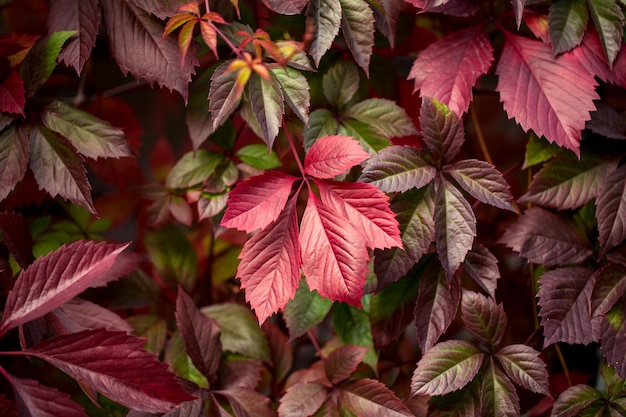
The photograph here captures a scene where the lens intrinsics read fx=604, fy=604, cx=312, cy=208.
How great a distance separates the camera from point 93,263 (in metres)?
0.63

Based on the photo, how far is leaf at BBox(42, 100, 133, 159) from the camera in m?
0.73

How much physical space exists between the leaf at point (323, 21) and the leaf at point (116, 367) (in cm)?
38

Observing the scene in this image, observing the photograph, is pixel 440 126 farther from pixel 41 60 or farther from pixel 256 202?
pixel 41 60

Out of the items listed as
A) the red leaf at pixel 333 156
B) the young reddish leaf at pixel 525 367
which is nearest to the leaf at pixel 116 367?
the red leaf at pixel 333 156

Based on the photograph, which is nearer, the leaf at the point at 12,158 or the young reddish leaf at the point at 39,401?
the young reddish leaf at the point at 39,401

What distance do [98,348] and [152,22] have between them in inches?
15.0

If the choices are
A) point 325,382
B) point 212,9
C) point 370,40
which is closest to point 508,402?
point 325,382

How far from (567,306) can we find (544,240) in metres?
0.09

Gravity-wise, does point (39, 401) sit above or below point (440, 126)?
below

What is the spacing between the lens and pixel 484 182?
690mm

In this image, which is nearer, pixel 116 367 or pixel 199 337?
pixel 116 367

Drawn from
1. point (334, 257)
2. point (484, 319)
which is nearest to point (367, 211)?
point (334, 257)

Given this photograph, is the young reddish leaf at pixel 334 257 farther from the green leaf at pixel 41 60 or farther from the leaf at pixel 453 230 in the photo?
the green leaf at pixel 41 60

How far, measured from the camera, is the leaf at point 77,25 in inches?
27.8
